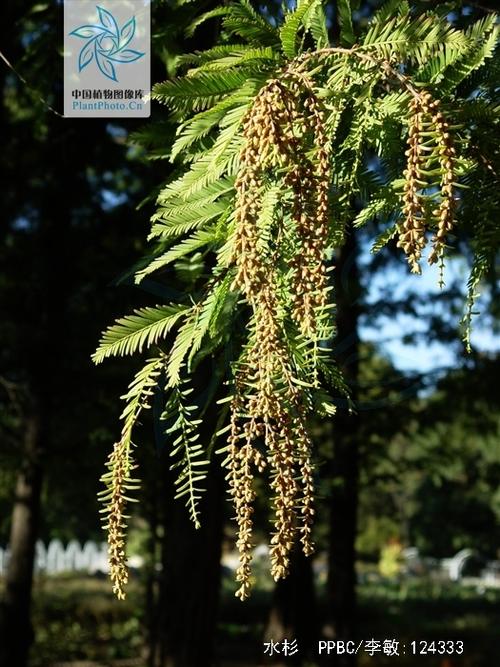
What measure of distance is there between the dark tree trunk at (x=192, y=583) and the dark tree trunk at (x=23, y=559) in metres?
4.08

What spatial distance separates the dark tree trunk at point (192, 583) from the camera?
5.32 m

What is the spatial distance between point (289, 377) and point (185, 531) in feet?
12.8

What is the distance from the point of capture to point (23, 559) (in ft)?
32.8

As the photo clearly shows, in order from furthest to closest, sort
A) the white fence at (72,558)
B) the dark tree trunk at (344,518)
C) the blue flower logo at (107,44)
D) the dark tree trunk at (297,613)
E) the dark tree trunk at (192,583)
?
1. the white fence at (72,558)
2. the dark tree trunk at (297,613)
3. the dark tree trunk at (344,518)
4. the dark tree trunk at (192,583)
5. the blue flower logo at (107,44)

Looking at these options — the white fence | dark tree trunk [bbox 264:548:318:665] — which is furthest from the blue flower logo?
the white fence

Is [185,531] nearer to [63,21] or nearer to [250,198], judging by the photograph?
[63,21]

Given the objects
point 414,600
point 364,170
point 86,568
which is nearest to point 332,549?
point 364,170

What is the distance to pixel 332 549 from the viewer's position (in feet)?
32.6

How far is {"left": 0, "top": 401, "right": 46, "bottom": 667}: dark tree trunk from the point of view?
30.6 feet

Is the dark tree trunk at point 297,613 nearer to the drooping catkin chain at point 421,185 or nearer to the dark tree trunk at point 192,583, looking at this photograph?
the dark tree trunk at point 192,583

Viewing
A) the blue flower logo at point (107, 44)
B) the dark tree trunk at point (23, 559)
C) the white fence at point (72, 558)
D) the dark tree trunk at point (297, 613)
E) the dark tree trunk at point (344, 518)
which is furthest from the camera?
the white fence at point (72, 558)

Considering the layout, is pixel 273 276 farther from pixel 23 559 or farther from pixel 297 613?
pixel 297 613

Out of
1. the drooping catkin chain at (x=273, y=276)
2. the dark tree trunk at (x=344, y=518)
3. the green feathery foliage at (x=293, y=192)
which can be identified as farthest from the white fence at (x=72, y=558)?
the drooping catkin chain at (x=273, y=276)

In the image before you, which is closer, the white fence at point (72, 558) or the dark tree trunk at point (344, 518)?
the dark tree trunk at point (344, 518)
